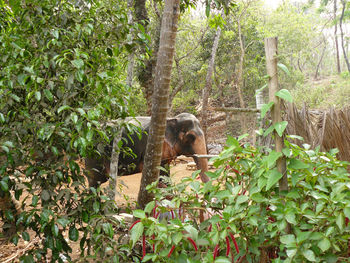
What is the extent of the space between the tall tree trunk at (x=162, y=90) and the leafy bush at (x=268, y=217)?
963 mm

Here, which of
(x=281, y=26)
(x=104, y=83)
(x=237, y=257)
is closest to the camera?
(x=237, y=257)

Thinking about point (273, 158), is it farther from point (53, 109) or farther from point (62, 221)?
point (53, 109)

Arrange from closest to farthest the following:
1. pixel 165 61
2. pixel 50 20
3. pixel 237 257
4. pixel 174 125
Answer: pixel 237 257
pixel 50 20
pixel 165 61
pixel 174 125

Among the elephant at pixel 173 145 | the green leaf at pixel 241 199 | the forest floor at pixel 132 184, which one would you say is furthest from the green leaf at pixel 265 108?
the elephant at pixel 173 145

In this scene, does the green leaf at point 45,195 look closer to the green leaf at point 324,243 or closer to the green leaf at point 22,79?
the green leaf at point 22,79

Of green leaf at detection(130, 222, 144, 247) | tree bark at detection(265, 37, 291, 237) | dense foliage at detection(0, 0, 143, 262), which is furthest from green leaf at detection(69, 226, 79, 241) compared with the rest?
tree bark at detection(265, 37, 291, 237)

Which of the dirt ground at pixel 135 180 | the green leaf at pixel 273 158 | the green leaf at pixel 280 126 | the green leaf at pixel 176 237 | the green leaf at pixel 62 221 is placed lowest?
the dirt ground at pixel 135 180

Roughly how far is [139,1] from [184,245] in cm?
522

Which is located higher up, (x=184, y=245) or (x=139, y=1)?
(x=139, y=1)

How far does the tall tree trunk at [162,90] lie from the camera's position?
2.39 meters

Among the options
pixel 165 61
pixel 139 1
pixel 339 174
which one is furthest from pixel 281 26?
pixel 339 174

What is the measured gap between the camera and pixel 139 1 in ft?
18.7

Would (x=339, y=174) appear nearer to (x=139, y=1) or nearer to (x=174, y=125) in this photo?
(x=174, y=125)

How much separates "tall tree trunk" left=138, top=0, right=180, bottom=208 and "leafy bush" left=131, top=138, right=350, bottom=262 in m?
0.96
